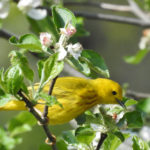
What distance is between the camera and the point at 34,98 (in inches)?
46.5

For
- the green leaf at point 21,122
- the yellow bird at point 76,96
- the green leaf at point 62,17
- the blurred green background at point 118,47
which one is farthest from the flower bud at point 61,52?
A: the blurred green background at point 118,47

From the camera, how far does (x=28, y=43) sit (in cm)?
115

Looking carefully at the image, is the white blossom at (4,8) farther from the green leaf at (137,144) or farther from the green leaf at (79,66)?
the green leaf at (137,144)

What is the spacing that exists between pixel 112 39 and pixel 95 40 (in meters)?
0.72

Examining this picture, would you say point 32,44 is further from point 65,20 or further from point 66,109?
point 66,109

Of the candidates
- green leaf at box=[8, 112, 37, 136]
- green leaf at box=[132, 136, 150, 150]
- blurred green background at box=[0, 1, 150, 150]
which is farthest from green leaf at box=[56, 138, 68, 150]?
blurred green background at box=[0, 1, 150, 150]

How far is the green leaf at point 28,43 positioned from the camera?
115 cm

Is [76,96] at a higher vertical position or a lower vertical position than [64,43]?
lower

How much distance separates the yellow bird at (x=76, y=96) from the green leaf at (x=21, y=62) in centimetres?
53

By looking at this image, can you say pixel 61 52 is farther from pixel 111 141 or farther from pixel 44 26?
pixel 44 26

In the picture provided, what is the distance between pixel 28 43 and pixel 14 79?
11 cm

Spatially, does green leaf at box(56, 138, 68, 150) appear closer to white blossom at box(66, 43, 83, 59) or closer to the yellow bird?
the yellow bird

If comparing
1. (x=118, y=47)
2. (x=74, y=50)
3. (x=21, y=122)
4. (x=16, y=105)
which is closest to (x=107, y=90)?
(x=16, y=105)

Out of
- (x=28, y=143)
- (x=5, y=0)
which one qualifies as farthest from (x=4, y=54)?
(x=5, y=0)
